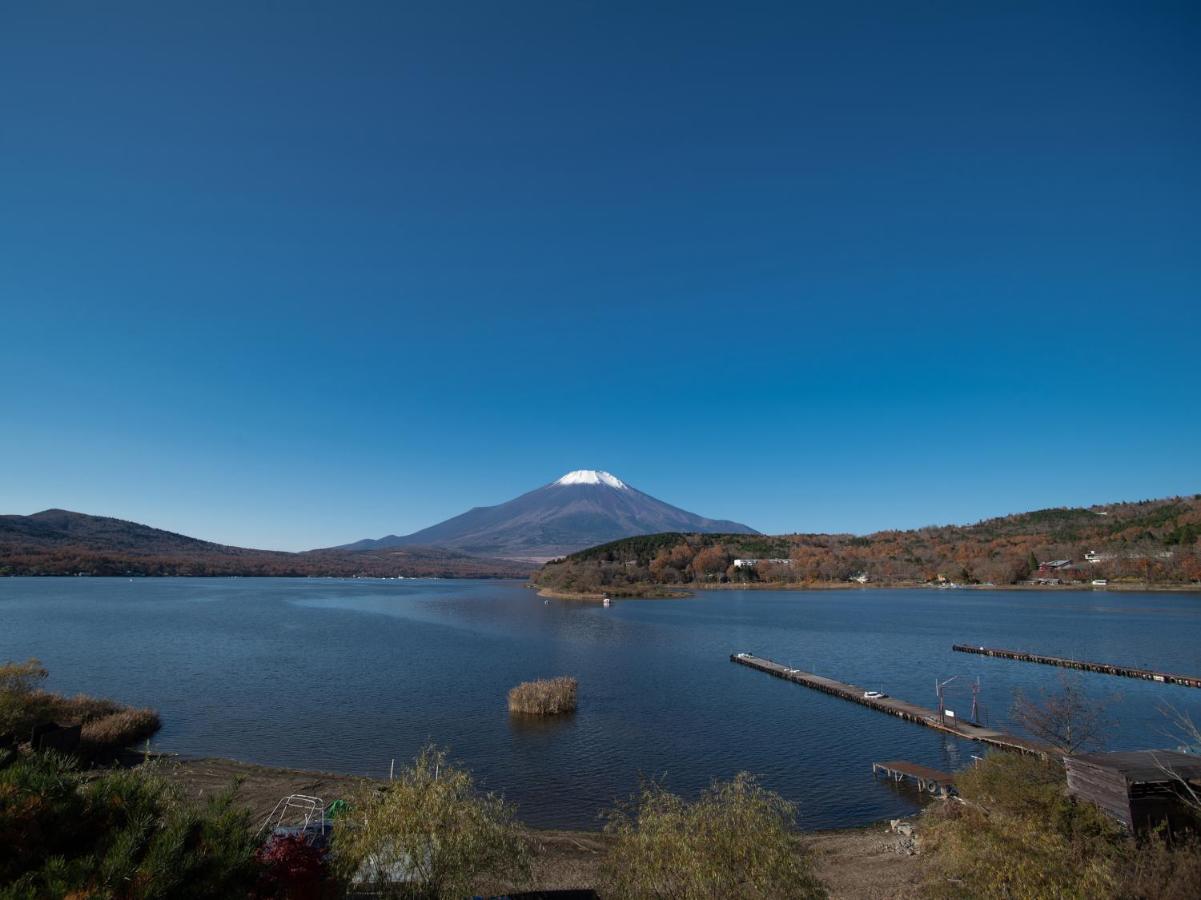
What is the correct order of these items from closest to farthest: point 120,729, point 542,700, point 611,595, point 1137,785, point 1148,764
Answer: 1. point 1137,785
2. point 1148,764
3. point 120,729
4. point 542,700
5. point 611,595

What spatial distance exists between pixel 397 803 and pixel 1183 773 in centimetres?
1573

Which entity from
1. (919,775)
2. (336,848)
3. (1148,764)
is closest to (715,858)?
(336,848)

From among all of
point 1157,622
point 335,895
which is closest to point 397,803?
point 335,895

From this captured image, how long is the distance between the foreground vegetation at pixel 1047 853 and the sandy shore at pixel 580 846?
98cm

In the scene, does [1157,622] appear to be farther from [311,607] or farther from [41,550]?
[41,550]

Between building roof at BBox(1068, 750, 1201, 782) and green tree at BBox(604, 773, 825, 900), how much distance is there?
27.6ft

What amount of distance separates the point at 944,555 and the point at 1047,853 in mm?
175766

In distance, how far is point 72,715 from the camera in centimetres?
2595

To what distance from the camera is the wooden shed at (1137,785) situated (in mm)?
12508

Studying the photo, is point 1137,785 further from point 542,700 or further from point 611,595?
point 611,595

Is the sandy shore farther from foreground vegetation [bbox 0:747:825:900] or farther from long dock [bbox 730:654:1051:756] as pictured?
long dock [bbox 730:654:1051:756]

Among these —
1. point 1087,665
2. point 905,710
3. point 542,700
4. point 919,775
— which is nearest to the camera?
point 919,775

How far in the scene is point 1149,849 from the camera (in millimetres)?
10703

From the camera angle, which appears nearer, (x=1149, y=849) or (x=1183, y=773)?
(x=1149, y=849)
